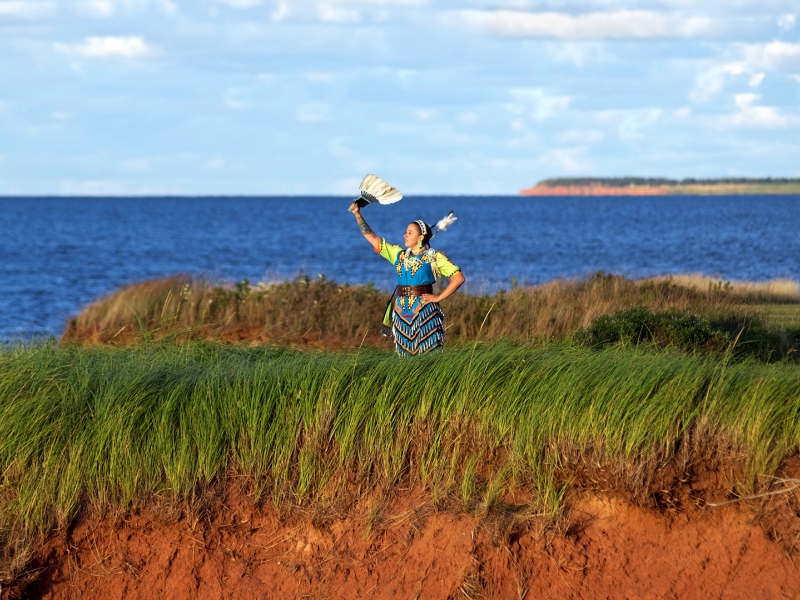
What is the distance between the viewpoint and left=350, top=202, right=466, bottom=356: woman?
9.30 metres

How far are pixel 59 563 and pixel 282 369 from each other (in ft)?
6.79

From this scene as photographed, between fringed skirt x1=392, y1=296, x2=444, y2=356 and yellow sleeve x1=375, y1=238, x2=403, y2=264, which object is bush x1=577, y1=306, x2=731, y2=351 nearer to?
fringed skirt x1=392, y1=296, x2=444, y2=356

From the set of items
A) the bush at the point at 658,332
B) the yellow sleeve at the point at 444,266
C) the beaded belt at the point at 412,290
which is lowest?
the bush at the point at 658,332

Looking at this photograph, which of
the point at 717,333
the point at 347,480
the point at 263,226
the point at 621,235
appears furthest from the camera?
the point at 263,226

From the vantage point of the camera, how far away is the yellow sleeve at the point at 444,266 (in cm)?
920

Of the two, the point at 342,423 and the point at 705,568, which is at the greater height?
the point at 342,423

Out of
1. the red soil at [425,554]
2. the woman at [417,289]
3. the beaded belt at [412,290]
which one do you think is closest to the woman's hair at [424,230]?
the woman at [417,289]

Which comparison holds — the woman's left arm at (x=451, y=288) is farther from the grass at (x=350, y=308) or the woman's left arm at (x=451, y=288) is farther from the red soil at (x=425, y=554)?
the grass at (x=350, y=308)

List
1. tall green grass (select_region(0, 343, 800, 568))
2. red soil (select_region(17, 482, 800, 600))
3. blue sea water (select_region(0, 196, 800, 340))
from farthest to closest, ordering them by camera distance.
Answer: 1. blue sea water (select_region(0, 196, 800, 340))
2. tall green grass (select_region(0, 343, 800, 568))
3. red soil (select_region(17, 482, 800, 600))

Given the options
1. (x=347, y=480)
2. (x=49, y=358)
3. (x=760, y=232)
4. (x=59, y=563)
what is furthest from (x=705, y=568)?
(x=760, y=232)

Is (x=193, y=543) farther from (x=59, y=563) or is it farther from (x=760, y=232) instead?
(x=760, y=232)

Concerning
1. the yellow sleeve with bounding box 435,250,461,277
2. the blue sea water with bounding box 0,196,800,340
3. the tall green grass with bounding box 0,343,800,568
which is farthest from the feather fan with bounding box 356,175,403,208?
the blue sea water with bounding box 0,196,800,340

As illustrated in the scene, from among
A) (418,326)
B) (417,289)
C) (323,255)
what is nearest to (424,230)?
(417,289)

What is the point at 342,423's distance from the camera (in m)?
7.07
